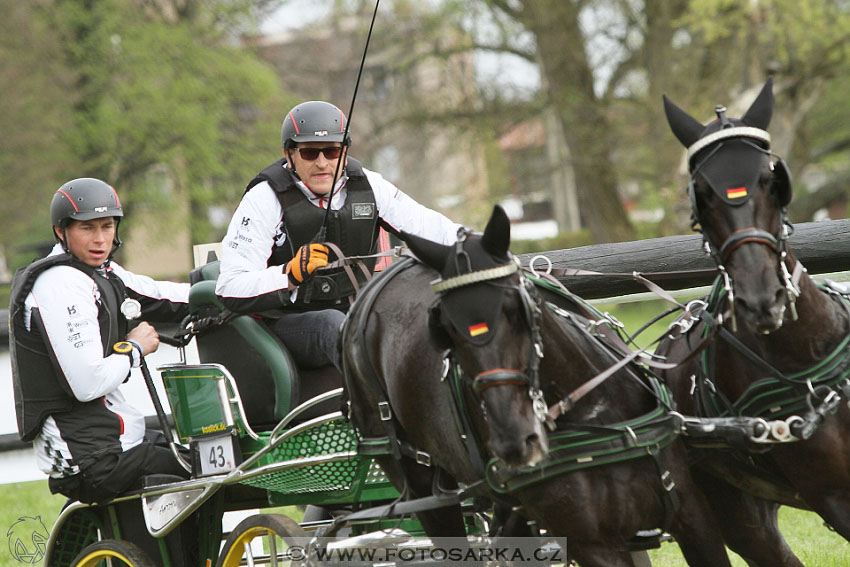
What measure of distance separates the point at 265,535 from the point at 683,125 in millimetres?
2444

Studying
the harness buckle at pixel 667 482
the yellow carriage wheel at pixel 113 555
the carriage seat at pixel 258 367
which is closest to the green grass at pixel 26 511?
the yellow carriage wheel at pixel 113 555

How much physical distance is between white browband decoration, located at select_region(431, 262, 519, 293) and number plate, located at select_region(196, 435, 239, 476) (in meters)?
1.74

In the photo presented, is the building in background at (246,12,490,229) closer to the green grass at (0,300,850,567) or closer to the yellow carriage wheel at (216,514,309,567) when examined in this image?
the green grass at (0,300,850,567)


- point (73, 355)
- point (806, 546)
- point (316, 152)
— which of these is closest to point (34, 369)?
point (73, 355)

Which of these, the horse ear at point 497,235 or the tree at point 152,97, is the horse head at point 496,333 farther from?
the tree at point 152,97

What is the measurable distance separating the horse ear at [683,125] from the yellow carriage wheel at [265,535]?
217 centimetres

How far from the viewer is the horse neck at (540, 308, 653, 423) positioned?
3326 millimetres

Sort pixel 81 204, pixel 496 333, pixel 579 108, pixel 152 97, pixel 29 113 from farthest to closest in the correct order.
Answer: pixel 152 97, pixel 29 113, pixel 579 108, pixel 81 204, pixel 496 333

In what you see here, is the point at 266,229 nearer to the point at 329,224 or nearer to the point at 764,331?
the point at 329,224

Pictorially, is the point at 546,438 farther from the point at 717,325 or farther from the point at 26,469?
the point at 26,469

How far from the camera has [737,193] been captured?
10.3 feet

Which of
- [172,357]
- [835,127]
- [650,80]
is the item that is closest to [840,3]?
[650,80]

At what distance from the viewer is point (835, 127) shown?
73.4ft

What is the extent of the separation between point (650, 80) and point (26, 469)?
12.4 metres
